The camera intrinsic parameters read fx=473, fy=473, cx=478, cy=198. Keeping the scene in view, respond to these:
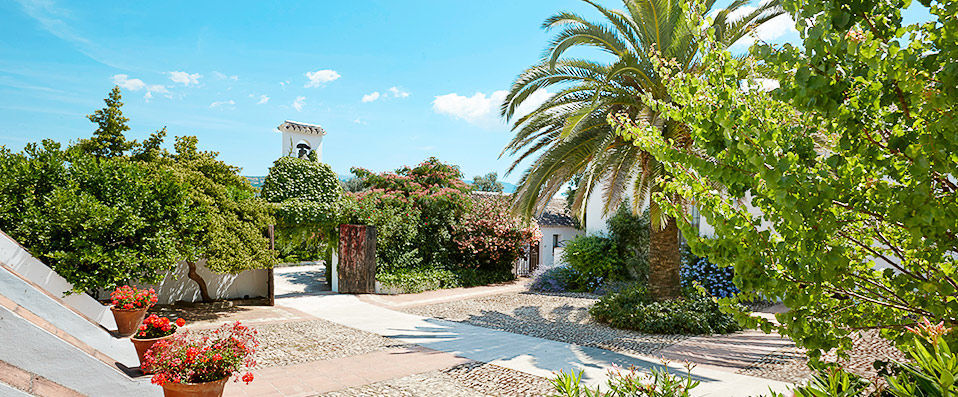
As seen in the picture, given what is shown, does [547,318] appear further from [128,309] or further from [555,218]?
[555,218]


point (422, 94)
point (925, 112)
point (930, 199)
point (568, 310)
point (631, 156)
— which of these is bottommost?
point (568, 310)

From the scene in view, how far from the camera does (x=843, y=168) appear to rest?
1925mm

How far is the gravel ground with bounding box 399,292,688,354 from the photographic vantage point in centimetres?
784

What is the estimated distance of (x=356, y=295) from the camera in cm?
1320

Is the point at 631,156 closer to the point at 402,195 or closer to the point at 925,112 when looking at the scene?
the point at 925,112

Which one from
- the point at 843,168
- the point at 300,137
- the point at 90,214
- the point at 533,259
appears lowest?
the point at 533,259

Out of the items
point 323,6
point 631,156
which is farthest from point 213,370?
point 323,6

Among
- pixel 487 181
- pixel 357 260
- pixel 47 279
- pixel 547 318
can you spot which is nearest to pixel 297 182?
pixel 357 260

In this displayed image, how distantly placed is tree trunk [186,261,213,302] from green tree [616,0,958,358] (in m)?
10.6

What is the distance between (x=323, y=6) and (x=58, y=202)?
7523 millimetres

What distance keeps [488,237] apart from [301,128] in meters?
15.0

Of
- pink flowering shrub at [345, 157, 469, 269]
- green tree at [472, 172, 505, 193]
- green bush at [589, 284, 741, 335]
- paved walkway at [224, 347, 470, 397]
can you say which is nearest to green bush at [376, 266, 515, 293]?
pink flowering shrub at [345, 157, 469, 269]

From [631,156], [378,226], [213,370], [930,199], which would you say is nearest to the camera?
[930,199]

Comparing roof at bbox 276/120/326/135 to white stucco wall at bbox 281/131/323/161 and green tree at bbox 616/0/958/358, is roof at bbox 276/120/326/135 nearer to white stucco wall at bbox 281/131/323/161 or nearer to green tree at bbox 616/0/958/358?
white stucco wall at bbox 281/131/323/161
